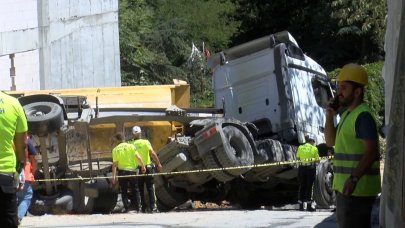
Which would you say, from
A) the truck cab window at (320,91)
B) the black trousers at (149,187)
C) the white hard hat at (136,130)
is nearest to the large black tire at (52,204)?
the black trousers at (149,187)

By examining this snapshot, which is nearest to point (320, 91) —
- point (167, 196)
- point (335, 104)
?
point (167, 196)

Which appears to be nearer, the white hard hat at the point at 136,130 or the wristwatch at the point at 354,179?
the wristwatch at the point at 354,179

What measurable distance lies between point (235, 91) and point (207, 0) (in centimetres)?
3863

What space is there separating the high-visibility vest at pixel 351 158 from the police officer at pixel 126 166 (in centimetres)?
886

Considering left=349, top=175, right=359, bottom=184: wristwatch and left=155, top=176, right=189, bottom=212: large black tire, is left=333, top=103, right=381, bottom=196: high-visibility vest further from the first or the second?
left=155, top=176, right=189, bottom=212: large black tire

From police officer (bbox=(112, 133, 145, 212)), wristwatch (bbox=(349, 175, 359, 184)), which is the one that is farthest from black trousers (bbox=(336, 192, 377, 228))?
police officer (bbox=(112, 133, 145, 212))

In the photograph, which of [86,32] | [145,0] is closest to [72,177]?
[86,32]

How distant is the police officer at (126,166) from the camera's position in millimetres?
14938

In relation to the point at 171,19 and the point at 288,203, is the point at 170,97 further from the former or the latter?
the point at 171,19

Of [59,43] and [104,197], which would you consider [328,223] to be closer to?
[104,197]

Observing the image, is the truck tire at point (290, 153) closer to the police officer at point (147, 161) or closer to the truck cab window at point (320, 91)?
the truck cab window at point (320, 91)

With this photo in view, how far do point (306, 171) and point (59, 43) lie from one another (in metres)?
13.1

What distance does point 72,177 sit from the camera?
15016 millimetres

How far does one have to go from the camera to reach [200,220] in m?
11.5
